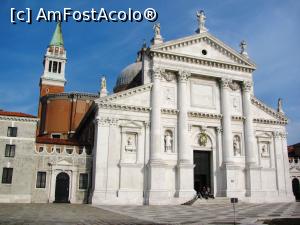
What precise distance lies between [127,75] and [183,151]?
21.6 metres

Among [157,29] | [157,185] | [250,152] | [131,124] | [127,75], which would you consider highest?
[157,29]

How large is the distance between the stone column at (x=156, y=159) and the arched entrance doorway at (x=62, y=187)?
7.71m

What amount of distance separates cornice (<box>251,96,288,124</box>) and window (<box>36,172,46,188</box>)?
23537 millimetres

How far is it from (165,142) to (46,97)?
3205cm

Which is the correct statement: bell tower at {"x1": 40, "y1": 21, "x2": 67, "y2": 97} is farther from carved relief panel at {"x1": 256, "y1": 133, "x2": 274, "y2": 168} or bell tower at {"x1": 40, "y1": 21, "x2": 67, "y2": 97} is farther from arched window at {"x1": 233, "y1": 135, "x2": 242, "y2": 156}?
carved relief panel at {"x1": 256, "y1": 133, "x2": 274, "y2": 168}

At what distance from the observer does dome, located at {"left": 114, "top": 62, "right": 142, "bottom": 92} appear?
5034 cm

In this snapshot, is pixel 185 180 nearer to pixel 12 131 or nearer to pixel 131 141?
pixel 131 141

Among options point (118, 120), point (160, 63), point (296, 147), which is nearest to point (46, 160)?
point (118, 120)

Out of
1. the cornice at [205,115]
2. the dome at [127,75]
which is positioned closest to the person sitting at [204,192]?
the cornice at [205,115]

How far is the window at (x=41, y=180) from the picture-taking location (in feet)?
102

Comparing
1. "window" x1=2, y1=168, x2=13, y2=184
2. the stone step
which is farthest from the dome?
the stone step

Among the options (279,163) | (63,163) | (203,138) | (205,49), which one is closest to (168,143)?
(203,138)

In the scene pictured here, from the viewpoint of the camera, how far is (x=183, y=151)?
32.8 meters

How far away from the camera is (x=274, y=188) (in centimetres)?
3622
